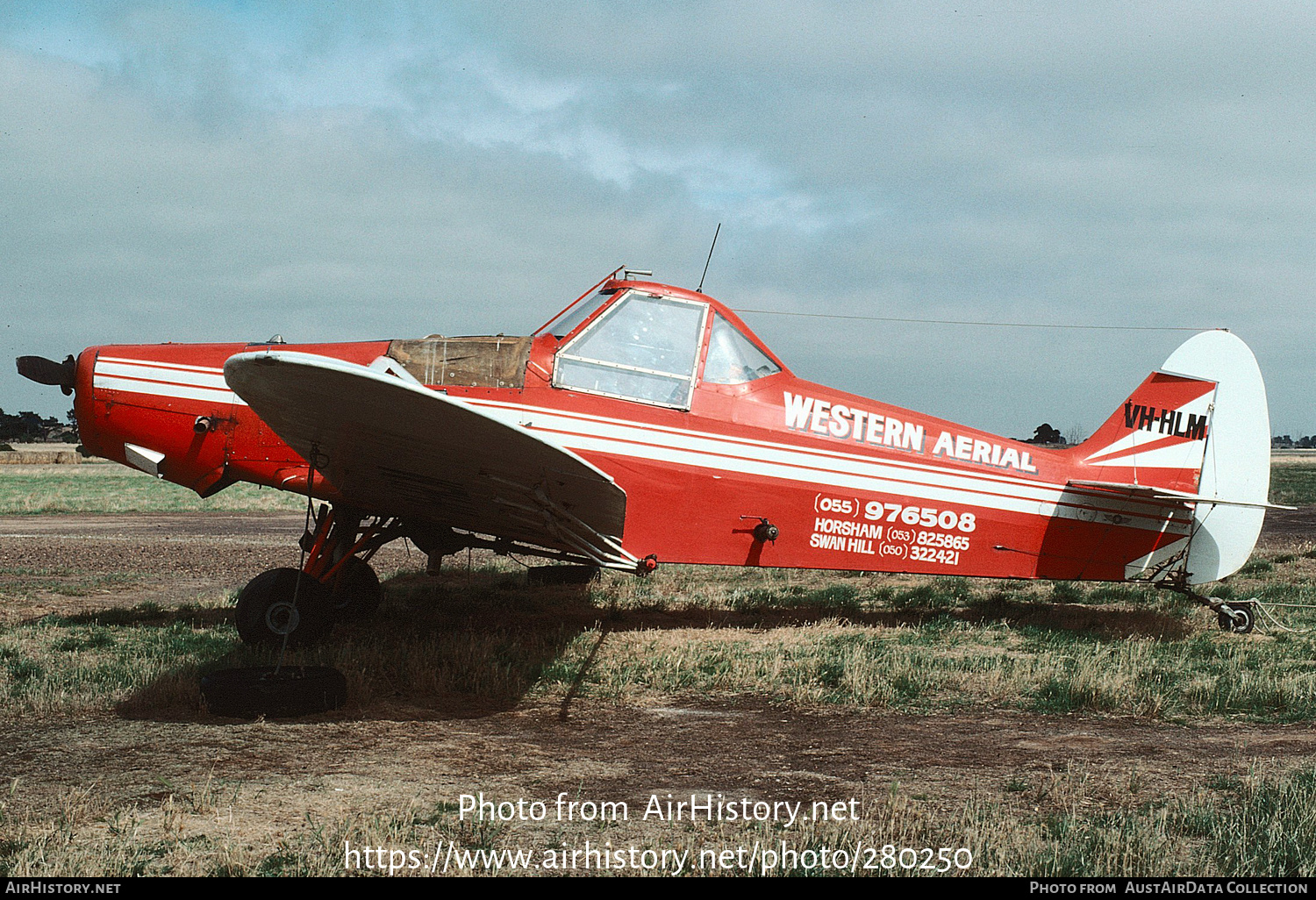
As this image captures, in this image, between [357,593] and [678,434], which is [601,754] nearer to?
[678,434]

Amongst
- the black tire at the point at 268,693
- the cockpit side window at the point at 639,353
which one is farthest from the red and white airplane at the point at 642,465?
the black tire at the point at 268,693

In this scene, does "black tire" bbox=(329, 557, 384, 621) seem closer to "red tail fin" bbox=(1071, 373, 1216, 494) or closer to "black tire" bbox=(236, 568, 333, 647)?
"black tire" bbox=(236, 568, 333, 647)

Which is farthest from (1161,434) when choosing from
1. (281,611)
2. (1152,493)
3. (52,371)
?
(52,371)

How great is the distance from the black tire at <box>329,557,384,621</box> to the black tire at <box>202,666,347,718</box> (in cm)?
264

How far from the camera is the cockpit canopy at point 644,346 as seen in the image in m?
6.48

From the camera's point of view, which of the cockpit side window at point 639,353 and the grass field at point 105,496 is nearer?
the cockpit side window at point 639,353

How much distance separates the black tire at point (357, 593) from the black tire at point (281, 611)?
149cm

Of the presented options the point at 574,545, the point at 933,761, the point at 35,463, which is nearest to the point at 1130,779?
the point at 933,761

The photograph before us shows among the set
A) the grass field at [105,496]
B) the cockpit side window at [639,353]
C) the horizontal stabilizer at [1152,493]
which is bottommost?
the grass field at [105,496]

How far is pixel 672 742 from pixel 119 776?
104 inches

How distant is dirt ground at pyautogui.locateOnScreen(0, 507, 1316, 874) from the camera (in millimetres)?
3955

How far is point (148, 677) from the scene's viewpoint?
18.1ft

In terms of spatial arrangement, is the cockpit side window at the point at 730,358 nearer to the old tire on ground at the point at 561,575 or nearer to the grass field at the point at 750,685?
the grass field at the point at 750,685
